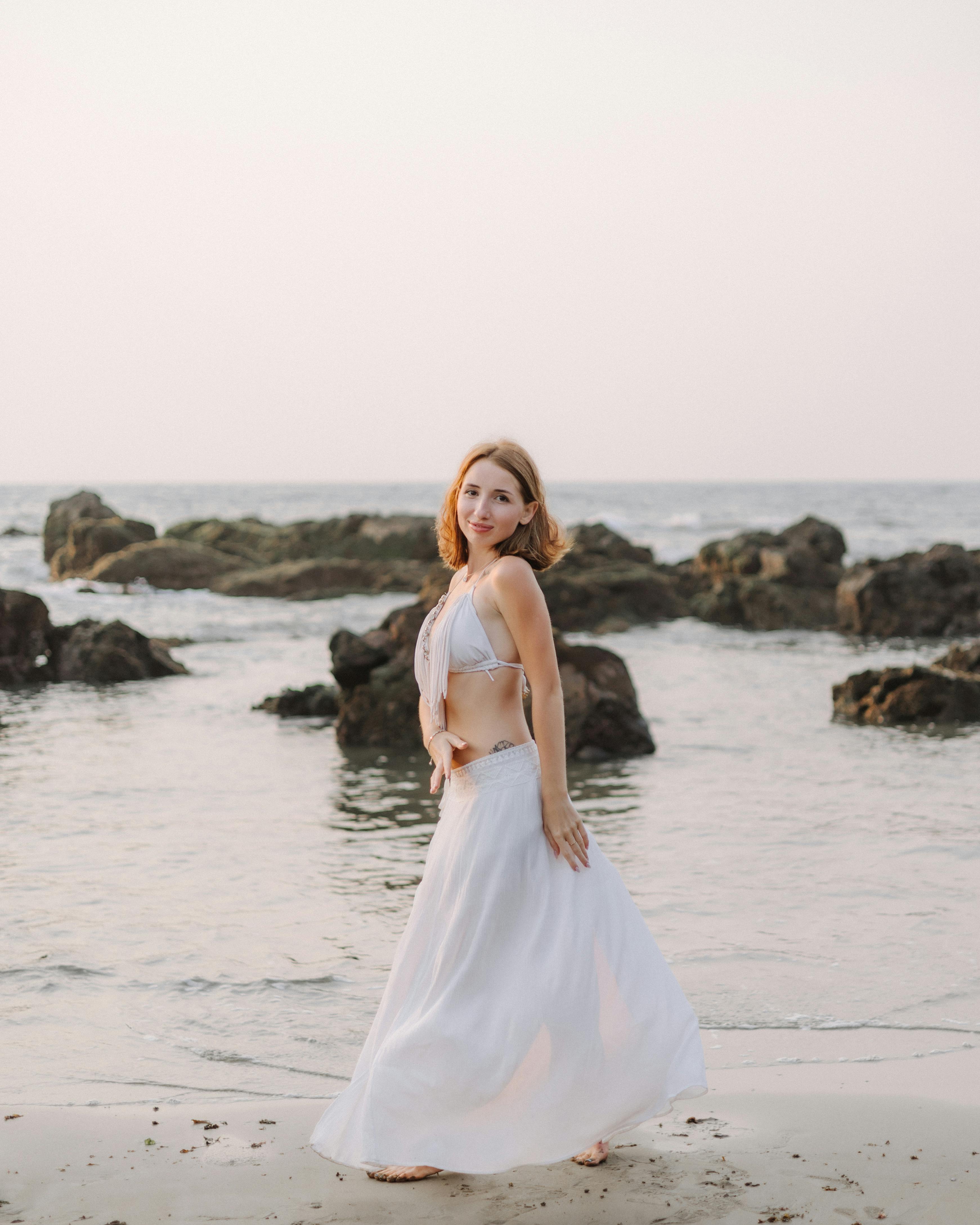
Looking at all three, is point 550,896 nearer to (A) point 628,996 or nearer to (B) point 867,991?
(A) point 628,996

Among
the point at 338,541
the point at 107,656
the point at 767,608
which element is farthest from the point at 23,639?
the point at 338,541

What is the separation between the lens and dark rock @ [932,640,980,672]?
14.6m

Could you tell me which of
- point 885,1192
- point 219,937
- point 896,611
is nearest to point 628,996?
point 885,1192

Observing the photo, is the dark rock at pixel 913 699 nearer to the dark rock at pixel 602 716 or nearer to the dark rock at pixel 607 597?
the dark rock at pixel 602 716

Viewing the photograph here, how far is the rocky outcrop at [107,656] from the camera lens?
52.8 ft

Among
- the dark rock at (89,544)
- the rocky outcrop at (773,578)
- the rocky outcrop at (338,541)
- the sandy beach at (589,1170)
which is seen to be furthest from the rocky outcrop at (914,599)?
the dark rock at (89,544)

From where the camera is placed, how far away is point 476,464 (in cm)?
356

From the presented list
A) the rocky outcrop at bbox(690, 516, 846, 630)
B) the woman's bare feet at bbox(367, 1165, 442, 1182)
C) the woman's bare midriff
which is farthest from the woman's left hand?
the rocky outcrop at bbox(690, 516, 846, 630)

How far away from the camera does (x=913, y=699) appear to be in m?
12.7

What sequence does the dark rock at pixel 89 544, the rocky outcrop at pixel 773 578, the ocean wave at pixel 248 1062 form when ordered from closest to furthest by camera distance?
1. the ocean wave at pixel 248 1062
2. the rocky outcrop at pixel 773 578
3. the dark rock at pixel 89 544

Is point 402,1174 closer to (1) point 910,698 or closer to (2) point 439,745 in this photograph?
(2) point 439,745

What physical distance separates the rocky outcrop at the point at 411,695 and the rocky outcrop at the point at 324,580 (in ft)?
59.1

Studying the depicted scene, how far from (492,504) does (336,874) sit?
A: 4259 millimetres

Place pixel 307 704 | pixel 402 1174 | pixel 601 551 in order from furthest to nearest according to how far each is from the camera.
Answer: pixel 601 551 < pixel 307 704 < pixel 402 1174
